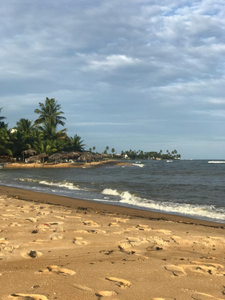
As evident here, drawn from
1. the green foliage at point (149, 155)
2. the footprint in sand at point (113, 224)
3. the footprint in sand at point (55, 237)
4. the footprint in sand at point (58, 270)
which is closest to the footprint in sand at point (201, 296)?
the footprint in sand at point (58, 270)

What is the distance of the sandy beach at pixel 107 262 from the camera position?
2.56 m

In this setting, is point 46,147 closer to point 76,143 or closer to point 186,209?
point 76,143

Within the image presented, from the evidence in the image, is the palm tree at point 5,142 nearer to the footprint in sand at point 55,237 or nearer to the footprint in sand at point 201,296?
the footprint in sand at point 55,237

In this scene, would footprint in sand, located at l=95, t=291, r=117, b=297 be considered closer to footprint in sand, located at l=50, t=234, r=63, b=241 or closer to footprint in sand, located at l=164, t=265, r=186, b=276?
footprint in sand, located at l=164, t=265, r=186, b=276

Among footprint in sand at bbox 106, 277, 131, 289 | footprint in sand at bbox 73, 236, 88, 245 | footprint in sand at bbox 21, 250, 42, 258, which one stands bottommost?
footprint in sand at bbox 73, 236, 88, 245

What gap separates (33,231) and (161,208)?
5756mm

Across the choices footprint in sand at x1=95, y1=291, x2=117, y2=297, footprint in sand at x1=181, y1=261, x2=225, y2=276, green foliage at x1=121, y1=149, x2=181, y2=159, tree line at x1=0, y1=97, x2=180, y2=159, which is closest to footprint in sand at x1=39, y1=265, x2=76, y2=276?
footprint in sand at x1=95, y1=291, x2=117, y2=297

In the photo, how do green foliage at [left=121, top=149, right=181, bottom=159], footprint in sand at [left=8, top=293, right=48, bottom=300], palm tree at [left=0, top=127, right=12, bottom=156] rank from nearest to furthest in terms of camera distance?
1. footprint in sand at [left=8, top=293, right=48, bottom=300]
2. palm tree at [left=0, top=127, right=12, bottom=156]
3. green foliage at [left=121, top=149, right=181, bottom=159]

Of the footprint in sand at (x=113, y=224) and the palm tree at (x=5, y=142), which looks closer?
the footprint in sand at (x=113, y=224)

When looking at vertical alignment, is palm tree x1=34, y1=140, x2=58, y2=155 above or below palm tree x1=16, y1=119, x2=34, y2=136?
below

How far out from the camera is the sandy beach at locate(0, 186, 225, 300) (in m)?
2.56

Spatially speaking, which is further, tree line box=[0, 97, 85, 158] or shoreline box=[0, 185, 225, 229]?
tree line box=[0, 97, 85, 158]

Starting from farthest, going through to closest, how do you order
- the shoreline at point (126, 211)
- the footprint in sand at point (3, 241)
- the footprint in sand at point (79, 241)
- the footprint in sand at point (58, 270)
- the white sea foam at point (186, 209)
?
the white sea foam at point (186, 209)
the shoreline at point (126, 211)
the footprint in sand at point (79, 241)
the footprint in sand at point (3, 241)
the footprint in sand at point (58, 270)

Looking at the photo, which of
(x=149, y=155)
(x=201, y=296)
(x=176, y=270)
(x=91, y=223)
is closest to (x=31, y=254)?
(x=176, y=270)
